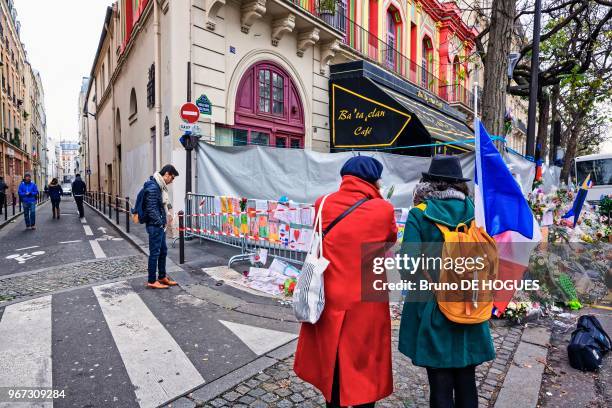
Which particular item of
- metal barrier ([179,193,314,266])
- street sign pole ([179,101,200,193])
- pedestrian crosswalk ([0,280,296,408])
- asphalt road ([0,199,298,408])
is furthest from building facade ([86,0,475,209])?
pedestrian crosswalk ([0,280,296,408])

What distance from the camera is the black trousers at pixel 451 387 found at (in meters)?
2.26

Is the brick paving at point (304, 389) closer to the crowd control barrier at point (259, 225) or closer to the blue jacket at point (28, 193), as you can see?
the crowd control barrier at point (259, 225)

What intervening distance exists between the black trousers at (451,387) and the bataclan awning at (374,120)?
8934 mm

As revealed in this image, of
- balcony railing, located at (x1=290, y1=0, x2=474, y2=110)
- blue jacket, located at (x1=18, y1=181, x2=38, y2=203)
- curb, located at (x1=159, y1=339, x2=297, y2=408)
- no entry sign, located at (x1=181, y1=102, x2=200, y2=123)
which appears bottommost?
curb, located at (x1=159, y1=339, x2=297, y2=408)

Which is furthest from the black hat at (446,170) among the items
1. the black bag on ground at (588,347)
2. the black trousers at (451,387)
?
the black bag on ground at (588,347)

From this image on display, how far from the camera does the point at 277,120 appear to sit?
12.4 meters

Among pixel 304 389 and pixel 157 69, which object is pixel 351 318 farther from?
pixel 157 69

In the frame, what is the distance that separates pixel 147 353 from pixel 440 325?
117 inches

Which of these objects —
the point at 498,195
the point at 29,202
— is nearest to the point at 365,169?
the point at 498,195

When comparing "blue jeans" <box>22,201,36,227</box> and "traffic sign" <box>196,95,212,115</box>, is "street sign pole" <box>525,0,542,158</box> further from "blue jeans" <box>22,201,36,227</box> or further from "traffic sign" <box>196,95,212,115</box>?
"blue jeans" <box>22,201,36,227</box>

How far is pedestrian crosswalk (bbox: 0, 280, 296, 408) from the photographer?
3316mm

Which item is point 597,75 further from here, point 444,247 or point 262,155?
point 444,247

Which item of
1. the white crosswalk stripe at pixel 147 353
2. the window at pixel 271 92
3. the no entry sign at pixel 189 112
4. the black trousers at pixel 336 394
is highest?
the window at pixel 271 92

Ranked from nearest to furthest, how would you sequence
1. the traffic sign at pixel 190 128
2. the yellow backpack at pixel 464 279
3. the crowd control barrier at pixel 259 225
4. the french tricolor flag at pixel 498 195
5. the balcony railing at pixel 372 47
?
1. the yellow backpack at pixel 464 279
2. the french tricolor flag at pixel 498 195
3. the crowd control barrier at pixel 259 225
4. the traffic sign at pixel 190 128
5. the balcony railing at pixel 372 47
